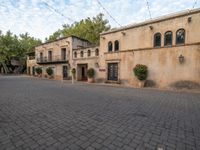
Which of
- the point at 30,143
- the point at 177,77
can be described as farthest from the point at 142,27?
the point at 30,143

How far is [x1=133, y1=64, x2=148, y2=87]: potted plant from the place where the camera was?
1351 cm

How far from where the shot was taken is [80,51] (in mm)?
20422

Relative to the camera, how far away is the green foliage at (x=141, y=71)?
13.5 meters

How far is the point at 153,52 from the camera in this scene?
44.8ft

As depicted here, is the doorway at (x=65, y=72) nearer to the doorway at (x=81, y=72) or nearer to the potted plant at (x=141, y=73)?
the doorway at (x=81, y=72)

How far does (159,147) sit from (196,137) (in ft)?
4.00

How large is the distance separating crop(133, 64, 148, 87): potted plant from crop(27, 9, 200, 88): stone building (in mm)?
560

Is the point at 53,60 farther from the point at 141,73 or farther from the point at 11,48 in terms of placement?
the point at 11,48

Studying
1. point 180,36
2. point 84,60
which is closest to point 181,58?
point 180,36

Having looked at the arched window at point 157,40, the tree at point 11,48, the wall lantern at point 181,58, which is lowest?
the wall lantern at point 181,58

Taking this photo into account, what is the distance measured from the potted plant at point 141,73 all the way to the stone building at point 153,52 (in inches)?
22.1

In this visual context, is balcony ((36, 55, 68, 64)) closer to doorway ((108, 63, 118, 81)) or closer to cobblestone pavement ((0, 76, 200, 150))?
doorway ((108, 63, 118, 81))

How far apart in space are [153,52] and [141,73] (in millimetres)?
2394

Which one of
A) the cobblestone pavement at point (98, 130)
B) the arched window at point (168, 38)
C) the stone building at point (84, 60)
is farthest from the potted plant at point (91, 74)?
the cobblestone pavement at point (98, 130)
